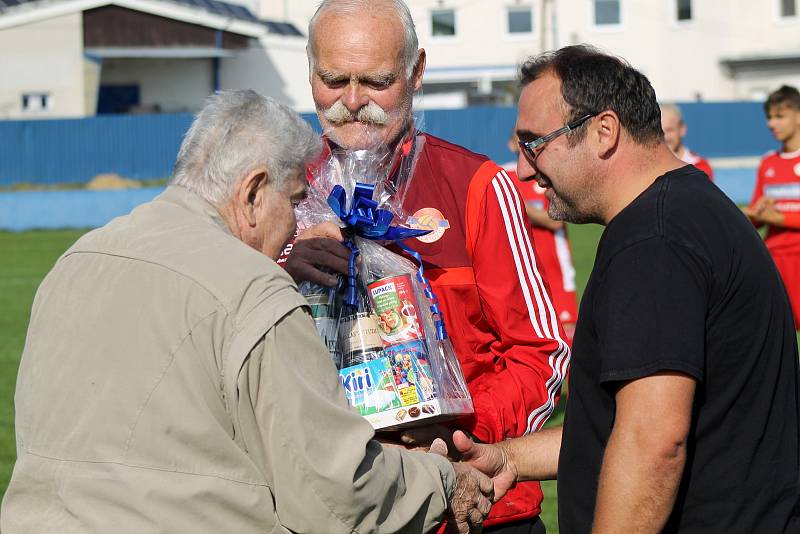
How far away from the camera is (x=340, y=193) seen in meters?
3.42

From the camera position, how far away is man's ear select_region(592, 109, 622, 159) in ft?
9.75

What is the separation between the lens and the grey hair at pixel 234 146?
2906 millimetres

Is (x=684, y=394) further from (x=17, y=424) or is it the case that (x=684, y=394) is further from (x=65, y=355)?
(x=17, y=424)

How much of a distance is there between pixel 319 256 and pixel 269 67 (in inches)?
1751

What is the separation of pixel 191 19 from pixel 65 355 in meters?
41.6

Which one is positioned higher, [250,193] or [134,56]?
[134,56]

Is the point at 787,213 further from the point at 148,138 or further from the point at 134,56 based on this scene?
the point at 134,56

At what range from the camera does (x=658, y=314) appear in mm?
2678

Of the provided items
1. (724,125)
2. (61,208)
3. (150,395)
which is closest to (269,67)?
(724,125)

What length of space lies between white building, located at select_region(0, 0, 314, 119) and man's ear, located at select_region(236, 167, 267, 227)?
35.7 metres

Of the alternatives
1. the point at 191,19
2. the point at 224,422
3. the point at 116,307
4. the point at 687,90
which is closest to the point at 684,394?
the point at 224,422

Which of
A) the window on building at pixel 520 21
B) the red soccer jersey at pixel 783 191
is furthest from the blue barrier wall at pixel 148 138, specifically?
the red soccer jersey at pixel 783 191

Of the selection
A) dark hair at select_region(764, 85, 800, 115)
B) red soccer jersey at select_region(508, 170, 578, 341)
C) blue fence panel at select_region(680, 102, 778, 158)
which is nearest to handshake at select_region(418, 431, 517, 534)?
red soccer jersey at select_region(508, 170, 578, 341)

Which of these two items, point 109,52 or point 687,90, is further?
point 687,90
